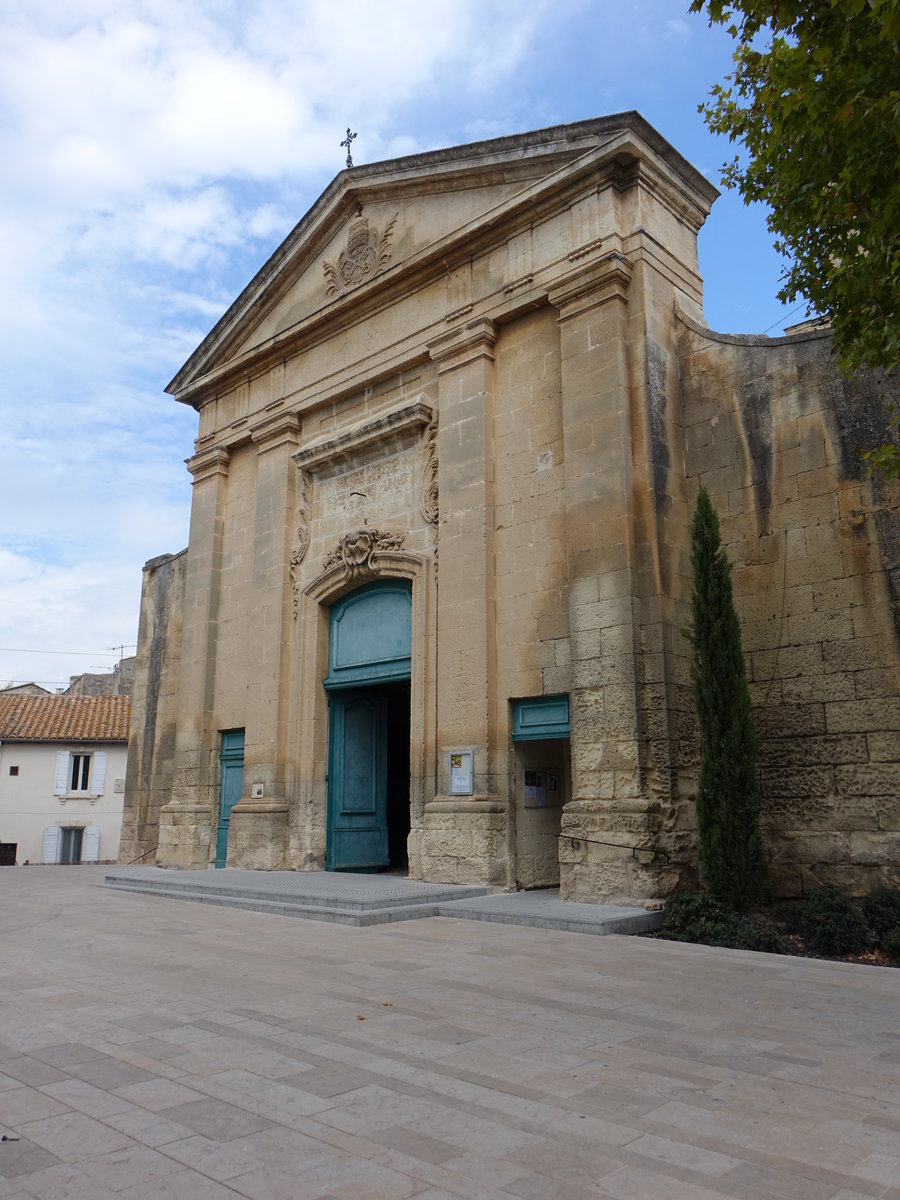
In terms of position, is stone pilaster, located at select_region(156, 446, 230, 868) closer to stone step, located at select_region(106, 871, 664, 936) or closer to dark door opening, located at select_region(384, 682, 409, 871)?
stone step, located at select_region(106, 871, 664, 936)

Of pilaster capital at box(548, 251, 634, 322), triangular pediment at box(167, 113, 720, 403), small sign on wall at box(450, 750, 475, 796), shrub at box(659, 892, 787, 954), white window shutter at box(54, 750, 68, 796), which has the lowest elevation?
shrub at box(659, 892, 787, 954)

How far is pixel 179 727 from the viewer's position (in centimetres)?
1555

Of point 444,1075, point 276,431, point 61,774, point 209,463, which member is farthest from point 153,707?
point 444,1075

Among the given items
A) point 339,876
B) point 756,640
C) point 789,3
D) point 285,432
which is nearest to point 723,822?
point 756,640

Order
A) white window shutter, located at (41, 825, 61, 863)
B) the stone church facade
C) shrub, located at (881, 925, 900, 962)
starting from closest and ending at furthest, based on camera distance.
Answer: shrub, located at (881, 925, 900, 962) → the stone church facade → white window shutter, located at (41, 825, 61, 863)

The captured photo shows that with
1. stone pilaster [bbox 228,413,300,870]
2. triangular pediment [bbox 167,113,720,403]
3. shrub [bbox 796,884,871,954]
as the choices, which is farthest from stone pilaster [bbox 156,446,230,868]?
shrub [bbox 796,884,871,954]

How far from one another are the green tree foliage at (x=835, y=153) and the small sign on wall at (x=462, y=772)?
5.89 metres

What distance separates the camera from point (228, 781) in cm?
1488

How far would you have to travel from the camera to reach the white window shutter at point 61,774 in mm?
27562

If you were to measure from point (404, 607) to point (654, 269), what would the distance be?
5.41 m

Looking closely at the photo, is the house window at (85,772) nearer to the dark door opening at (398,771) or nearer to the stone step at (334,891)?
the dark door opening at (398,771)

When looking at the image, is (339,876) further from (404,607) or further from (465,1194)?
(465,1194)

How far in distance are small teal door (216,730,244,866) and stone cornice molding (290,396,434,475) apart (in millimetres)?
4558

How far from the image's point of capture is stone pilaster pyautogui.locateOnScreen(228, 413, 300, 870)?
44.1 ft
